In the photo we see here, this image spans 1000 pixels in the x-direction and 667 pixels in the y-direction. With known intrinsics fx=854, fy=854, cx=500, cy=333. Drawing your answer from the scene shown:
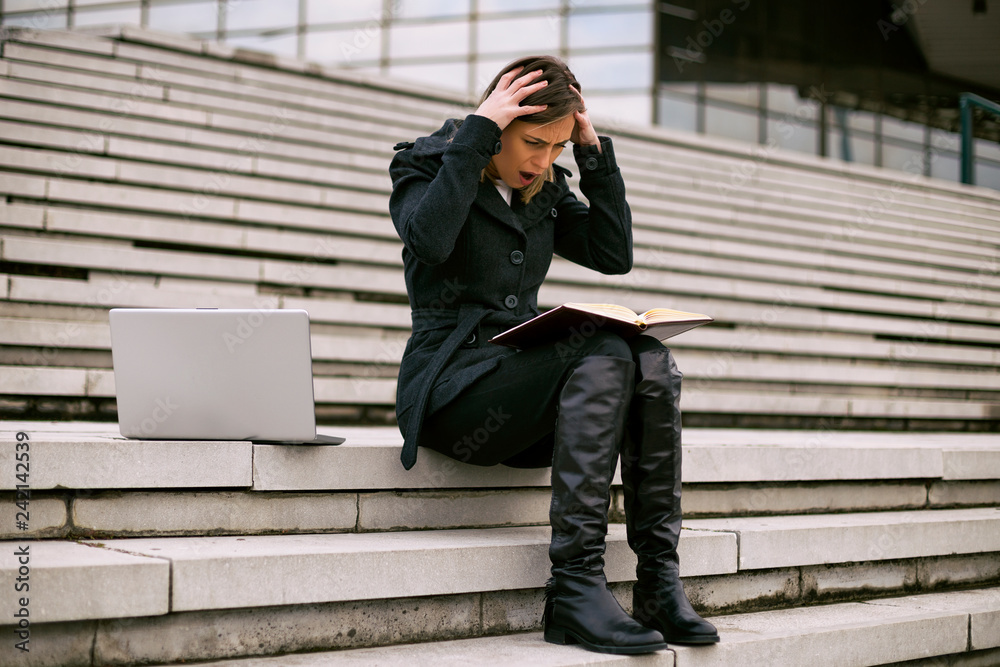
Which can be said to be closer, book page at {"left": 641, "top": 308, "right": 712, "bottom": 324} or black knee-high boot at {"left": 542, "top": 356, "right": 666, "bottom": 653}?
black knee-high boot at {"left": 542, "top": 356, "right": 666, "bottom": 653}

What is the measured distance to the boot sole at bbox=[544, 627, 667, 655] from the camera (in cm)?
164

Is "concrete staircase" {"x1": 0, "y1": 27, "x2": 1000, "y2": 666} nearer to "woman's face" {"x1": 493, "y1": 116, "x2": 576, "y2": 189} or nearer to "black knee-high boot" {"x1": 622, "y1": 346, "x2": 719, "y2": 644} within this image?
"black knee-high boot" {"x1": 622, "y1": 346, "x2": 719, "y2": 644}

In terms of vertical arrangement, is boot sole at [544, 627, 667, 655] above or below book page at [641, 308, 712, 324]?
below

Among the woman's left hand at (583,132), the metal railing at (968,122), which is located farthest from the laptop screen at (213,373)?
the metal railing at (968,122)

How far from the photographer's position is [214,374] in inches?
72.9

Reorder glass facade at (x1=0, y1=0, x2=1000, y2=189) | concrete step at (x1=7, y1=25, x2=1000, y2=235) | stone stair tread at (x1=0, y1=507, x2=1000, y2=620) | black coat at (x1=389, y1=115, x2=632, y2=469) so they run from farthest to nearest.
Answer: glass facade at (x1=0, y1=0, x2=1000, y2=189)
concrete step at (x1=7, y1=25, x2=1000, y2=235)
black coat at (x1=389, y1=115, x2=632, y2=469)
stone stair tread at (x1=0, y1=507, x2=1000, y2=620)

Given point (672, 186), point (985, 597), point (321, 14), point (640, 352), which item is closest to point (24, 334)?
point (640, 352)

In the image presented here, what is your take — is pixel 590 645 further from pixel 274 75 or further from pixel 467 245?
pixel 274 75

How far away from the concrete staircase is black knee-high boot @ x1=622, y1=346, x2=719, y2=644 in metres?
0.09

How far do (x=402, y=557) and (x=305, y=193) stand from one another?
3.85 meters

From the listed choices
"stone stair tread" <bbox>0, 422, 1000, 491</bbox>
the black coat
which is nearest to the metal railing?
"stone stair tread" <bbox>0, 422, 1000, 491</bbox>

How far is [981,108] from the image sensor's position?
322 inches

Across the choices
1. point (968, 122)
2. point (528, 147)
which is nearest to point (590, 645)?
point (528, 147)

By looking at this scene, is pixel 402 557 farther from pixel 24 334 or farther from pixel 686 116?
pixel 686 116
